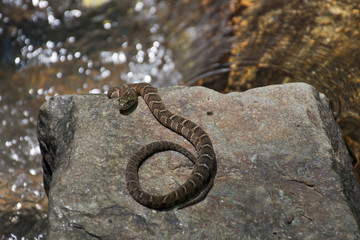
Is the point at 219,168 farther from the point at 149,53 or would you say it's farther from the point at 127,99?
the point at 149,53

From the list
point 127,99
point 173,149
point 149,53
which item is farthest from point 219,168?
point 149,53

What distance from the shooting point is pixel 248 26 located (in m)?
11.9

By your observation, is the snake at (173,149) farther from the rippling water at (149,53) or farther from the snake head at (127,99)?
the rippling water at (149,53)

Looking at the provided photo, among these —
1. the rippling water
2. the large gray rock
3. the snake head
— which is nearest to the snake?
the snake head

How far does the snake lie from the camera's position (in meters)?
5.54

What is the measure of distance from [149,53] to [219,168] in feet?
22.6

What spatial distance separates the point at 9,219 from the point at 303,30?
31.8 feet

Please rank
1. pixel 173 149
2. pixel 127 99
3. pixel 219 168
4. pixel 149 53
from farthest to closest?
pixel 149 53 → pixel 127 99 → pixel 173 149 → pixel 219 168

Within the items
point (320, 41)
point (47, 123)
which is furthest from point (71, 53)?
point (320, 41)

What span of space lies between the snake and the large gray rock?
A: 118mm

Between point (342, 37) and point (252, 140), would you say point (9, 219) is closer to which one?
point (252, 140)

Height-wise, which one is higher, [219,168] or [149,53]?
[219,168]

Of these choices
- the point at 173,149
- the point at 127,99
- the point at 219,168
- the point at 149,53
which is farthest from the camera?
the point at 149,53

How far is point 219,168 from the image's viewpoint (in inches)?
245
